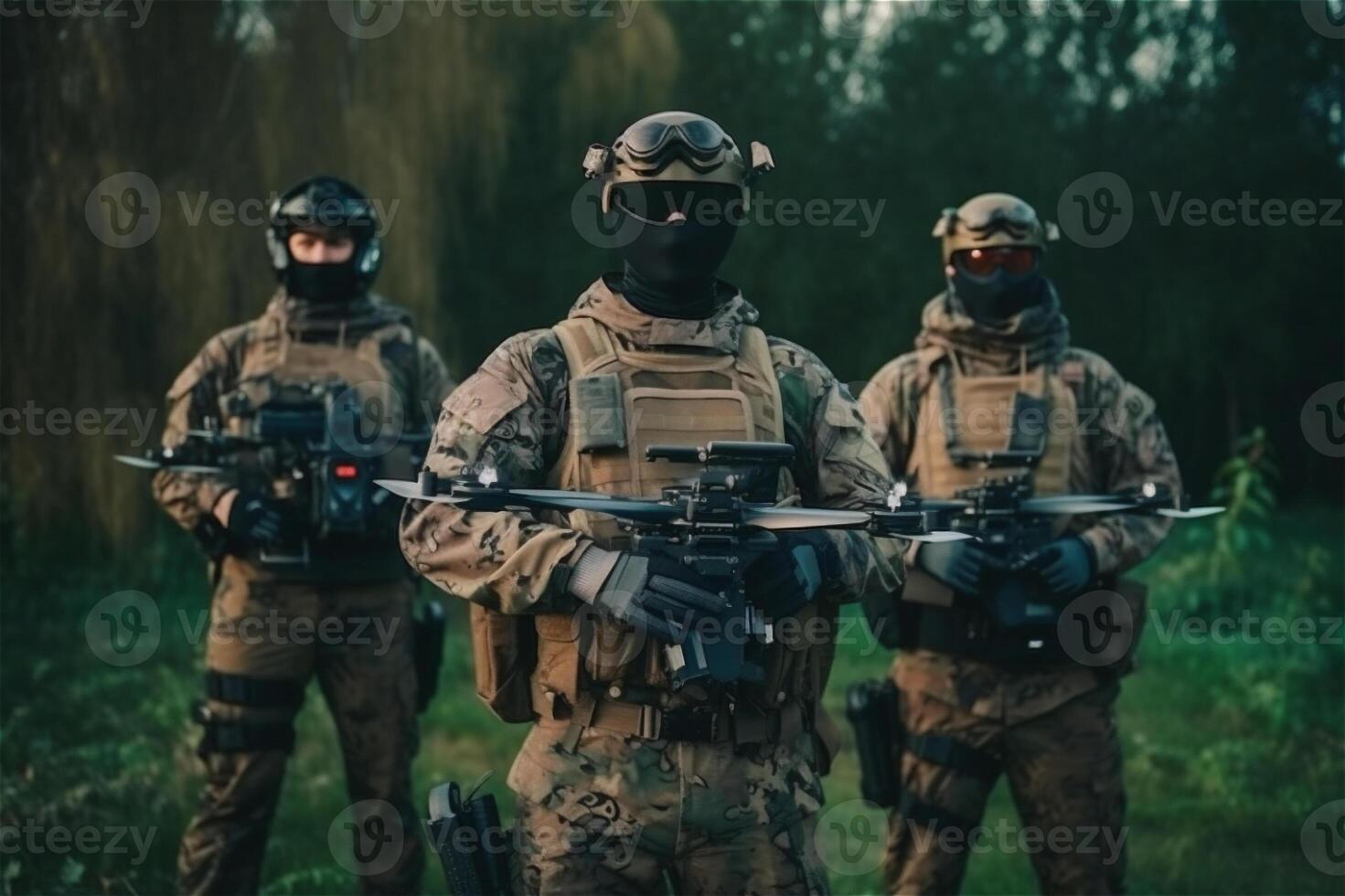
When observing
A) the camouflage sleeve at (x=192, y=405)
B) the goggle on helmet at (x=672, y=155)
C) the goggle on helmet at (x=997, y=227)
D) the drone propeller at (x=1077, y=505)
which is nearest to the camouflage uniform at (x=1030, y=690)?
the goggle on helmet at (x=997, y=227)

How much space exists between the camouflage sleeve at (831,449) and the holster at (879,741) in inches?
68.5

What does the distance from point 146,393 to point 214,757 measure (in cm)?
439

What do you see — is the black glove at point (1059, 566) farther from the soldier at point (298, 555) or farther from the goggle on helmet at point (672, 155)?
the soldier at point (298, 555)

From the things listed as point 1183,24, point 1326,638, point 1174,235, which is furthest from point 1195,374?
point 1326,638

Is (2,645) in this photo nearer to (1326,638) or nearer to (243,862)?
(243,862)

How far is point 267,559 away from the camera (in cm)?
650

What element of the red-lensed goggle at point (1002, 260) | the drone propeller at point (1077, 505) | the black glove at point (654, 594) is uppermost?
the red-lensed goggle at point (1002, 260)

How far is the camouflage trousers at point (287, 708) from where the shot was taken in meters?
6.33

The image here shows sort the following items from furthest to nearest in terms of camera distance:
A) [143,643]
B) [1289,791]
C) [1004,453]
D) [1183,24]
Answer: [1183,24], [143,643], [1289,791], [1004,453]

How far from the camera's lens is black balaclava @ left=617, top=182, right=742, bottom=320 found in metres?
4.27

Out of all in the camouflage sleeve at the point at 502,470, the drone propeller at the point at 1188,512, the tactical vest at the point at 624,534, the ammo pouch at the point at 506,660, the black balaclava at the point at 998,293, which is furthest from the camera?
the black balaclava at the point at 998,293

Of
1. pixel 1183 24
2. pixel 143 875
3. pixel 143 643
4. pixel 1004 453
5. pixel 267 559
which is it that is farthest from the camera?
pixel 1183 24

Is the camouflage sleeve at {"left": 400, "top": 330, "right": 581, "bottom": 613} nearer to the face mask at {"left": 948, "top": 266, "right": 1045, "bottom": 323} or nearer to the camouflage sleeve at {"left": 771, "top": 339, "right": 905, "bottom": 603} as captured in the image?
the camouflage sleeve at {"left": 771, "top": 339, "right": 905, "bottom": 603}

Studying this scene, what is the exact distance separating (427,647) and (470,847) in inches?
105
